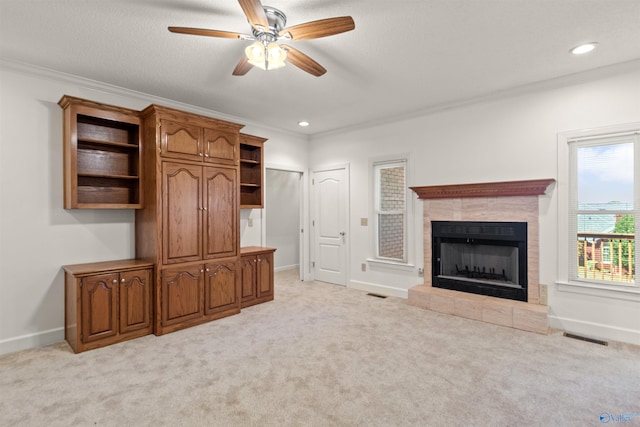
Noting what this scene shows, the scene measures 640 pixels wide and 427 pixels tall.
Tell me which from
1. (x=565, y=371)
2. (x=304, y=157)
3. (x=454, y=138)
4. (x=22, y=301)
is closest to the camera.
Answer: (x=565, y=371)

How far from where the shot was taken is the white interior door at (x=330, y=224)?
548 cm

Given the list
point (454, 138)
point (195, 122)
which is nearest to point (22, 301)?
point (195, 122)

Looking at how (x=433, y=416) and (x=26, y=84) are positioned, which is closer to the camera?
(x=433, y=416)

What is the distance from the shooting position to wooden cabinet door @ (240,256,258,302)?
425cm

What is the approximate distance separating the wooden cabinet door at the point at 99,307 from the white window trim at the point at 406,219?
3460 millimetres

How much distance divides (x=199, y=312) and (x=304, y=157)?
334 cm

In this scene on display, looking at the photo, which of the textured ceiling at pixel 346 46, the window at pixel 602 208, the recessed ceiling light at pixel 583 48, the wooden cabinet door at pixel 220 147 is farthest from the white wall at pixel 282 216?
the recessed ceiling light at pixel 583 48

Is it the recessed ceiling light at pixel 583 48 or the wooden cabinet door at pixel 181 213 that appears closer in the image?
the recessed ceiling light at pixel 583 48

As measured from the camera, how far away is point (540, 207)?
359 cm

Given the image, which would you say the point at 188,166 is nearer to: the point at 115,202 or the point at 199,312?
the point at 115,202

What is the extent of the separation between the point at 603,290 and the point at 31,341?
18.6ft

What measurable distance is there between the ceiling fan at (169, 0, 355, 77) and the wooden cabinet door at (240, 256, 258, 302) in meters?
2.61

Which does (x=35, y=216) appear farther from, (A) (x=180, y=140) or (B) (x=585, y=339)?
(B) (x=585, y=339)

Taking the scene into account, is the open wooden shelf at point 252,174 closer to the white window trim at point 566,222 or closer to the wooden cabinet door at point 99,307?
the wooden cabinet door at point 99,307
